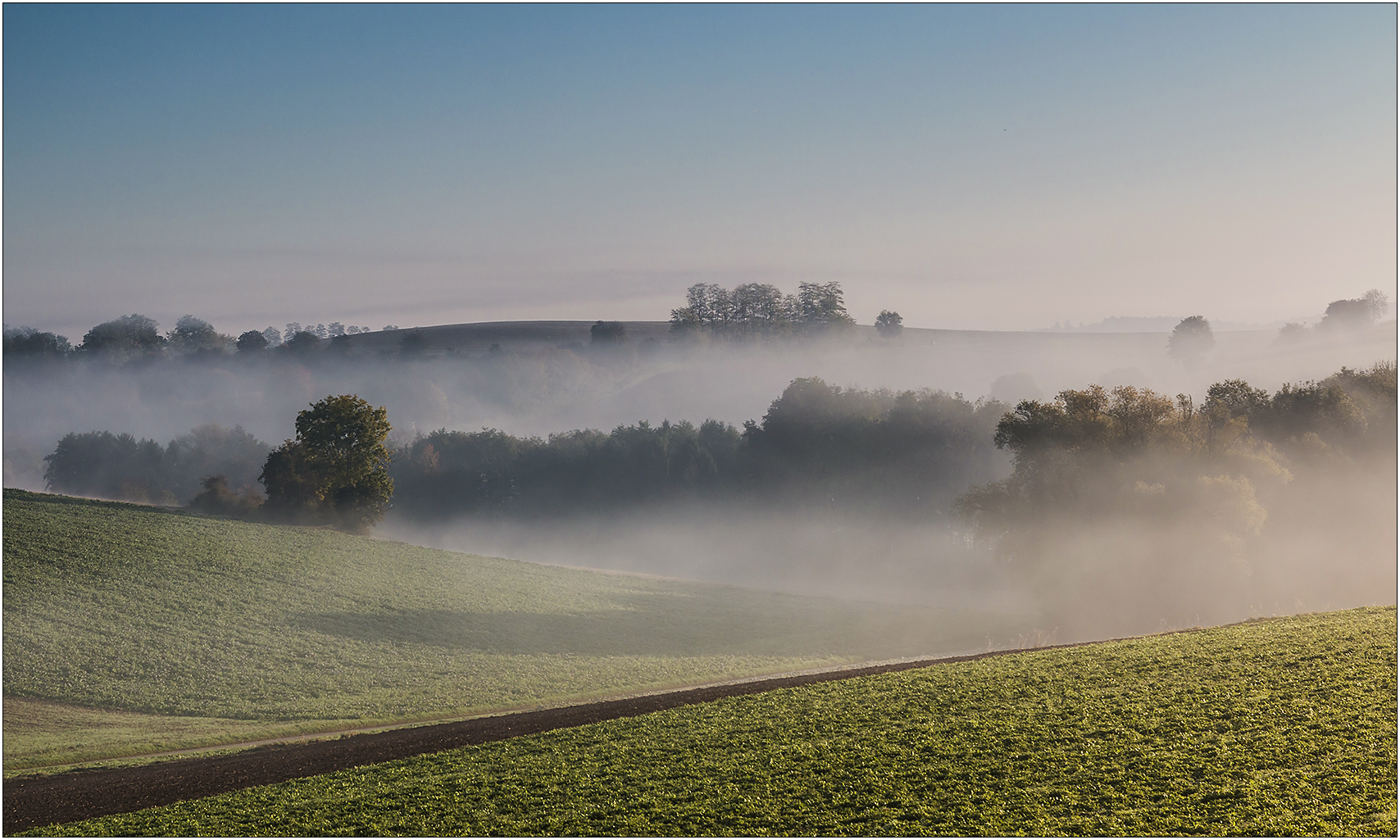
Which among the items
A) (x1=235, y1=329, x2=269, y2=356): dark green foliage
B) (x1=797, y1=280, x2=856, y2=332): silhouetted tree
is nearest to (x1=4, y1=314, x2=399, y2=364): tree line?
(x1=235, y1=329, x2=269, y2=356): dark green foliage

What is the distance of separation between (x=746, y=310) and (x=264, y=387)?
292ft

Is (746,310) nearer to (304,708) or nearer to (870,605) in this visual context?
(870,605)

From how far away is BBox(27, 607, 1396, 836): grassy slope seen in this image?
384 inches

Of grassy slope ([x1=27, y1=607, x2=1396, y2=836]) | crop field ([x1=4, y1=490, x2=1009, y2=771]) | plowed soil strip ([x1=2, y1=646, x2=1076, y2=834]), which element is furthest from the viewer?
crop field ([x1=4, y1=490, x2=1009, y2=771])

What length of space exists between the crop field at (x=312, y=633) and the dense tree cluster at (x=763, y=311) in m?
79.2

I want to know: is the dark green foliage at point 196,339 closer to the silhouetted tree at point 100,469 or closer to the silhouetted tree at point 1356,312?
the silhouetted tree at point 100,469

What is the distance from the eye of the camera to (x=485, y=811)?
11891 millimetres

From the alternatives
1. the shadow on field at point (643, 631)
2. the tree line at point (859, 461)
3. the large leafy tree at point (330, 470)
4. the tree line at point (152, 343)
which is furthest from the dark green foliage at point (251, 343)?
the shadow on field at point (643, 631)

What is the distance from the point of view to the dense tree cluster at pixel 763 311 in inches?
4806

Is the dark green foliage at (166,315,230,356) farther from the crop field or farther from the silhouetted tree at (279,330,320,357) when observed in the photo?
the crop field

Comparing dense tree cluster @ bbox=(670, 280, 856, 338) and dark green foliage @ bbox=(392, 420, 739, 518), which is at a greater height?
dense tree cluster @ bbox=(670, 280, 856, 338)

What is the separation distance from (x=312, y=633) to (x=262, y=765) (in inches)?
666

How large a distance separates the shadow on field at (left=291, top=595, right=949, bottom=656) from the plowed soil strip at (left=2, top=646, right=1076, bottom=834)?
42.6 feet

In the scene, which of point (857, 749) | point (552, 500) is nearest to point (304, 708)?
point (857, 749)
